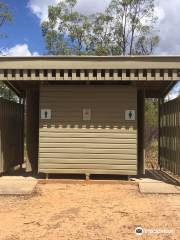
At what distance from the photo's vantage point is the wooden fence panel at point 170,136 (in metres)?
12.5

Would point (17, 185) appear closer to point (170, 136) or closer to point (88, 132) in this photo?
point (88, 132)

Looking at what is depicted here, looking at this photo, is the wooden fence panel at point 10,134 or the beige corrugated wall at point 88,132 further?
the wooden fence panel at point 10,134

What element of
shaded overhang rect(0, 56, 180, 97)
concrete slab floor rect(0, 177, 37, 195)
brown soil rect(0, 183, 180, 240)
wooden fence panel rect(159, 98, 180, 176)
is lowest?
brown soil rect(0, 183, 180, 240)

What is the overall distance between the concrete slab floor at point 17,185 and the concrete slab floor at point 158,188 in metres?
2.45

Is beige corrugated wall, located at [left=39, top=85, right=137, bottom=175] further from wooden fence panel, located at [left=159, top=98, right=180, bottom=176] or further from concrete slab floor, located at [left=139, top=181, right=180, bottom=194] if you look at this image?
wooden fence panel, located at [left=159, top=98, right=180, bottom=176]

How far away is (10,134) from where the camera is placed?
13891mm

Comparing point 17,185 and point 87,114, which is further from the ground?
point 87,114

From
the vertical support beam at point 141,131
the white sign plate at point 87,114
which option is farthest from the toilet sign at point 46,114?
the vertical support beam at point 141,131

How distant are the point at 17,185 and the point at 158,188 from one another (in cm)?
316

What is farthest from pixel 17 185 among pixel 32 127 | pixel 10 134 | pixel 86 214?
pixel 86 214

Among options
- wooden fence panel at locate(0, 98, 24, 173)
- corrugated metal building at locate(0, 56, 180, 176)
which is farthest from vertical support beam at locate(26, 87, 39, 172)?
corrugated metal building at locate(0, 56, 180, 176)

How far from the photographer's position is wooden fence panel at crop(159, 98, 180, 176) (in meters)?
12.5

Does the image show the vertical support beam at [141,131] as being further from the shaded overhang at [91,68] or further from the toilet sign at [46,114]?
the toilet sign at [46,114]

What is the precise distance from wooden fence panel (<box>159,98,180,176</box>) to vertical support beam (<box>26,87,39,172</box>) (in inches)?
142
